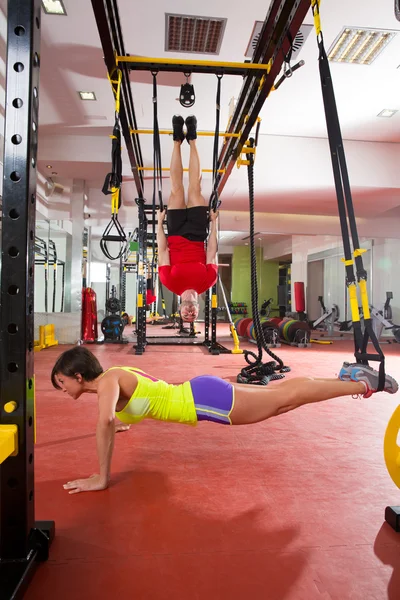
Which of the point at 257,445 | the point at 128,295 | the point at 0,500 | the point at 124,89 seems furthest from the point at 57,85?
the point at 128,295

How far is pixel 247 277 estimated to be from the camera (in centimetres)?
1834

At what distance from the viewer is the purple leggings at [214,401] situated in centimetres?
211

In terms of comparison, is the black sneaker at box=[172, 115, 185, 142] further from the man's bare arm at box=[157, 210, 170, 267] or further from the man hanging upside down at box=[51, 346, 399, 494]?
the man hanging upside down at box=[51, 346, 399, 494]

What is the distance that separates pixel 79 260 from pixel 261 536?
760 centimetres

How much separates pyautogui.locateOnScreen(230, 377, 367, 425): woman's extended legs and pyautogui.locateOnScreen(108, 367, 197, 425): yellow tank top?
9.0 inches

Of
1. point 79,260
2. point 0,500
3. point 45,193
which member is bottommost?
point 0,500

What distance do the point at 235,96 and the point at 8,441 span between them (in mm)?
6122

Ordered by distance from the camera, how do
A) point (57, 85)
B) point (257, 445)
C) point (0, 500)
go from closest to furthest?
point (0, 500) < point (257, 445) < point (57, 85)

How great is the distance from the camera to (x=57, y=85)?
6062 mm

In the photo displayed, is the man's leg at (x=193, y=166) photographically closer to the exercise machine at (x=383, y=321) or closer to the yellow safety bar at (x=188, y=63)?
the yellow safety bar at (x=188, y=63)

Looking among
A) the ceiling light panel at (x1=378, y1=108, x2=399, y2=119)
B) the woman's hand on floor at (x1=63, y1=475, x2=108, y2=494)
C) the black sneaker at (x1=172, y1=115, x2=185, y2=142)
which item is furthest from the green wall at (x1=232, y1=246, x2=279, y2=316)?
the woman's hand on floor at (x1=63, y1=475, x2=108, y2=494)

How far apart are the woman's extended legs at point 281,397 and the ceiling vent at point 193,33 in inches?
170

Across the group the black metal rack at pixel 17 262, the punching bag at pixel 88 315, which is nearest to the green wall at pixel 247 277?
the punching bag at pixel 88 315

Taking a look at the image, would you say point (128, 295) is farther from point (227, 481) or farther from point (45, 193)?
point (227, 481)
